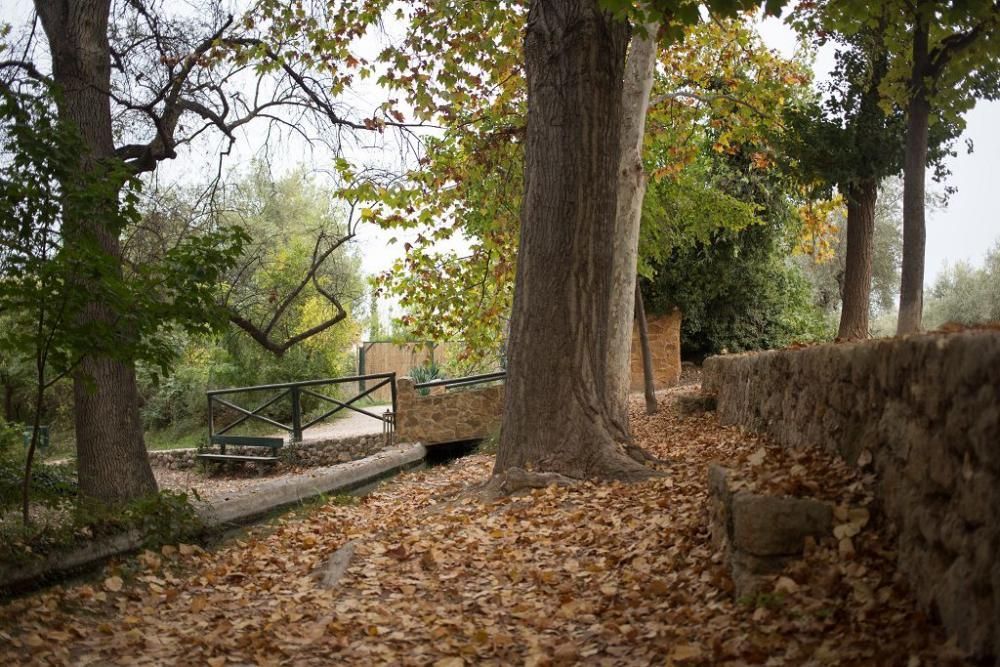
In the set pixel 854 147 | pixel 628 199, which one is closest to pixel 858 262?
pixel 854 147

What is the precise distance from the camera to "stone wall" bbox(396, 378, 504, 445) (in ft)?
49.4

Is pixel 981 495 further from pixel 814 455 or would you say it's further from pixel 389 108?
pixel 389 108

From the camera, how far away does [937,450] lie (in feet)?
10.9

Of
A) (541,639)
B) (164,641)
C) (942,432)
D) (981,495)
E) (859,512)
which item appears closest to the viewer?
(981,495)

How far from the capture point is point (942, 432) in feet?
10.8

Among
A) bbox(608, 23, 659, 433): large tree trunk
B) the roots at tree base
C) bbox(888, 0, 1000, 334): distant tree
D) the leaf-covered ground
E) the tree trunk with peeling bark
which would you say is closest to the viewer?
the leaf-covered ground

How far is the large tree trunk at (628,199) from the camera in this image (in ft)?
34.4

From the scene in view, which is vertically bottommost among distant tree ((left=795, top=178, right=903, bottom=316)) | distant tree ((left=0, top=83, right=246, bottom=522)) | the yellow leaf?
the yellow leaf

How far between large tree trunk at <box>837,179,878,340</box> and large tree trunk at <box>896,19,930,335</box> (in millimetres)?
3278

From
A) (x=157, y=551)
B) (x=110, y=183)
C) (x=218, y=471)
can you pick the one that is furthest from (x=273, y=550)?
(x=218, y=471)

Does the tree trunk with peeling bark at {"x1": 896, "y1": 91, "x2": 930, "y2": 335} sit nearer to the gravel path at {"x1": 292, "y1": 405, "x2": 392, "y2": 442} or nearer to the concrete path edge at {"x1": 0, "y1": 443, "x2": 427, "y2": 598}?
the concrete path edge at {"x1": 0, "y1": 443, "x2": 427, "y2": 598}

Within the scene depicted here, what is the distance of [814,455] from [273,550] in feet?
14.7

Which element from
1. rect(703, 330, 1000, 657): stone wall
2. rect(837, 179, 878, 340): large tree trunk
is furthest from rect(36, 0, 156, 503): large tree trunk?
rect(837, 179, 878, 340): large tree trunk

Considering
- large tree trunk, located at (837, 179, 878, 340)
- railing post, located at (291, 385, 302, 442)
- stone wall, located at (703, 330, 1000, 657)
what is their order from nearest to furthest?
1. stone wall, located at (703, 330, 1000, 657)
2. large tree trunk, located at (837, 179, 878, 340)
3. railing post, located at (291, 385, 302, 442)
